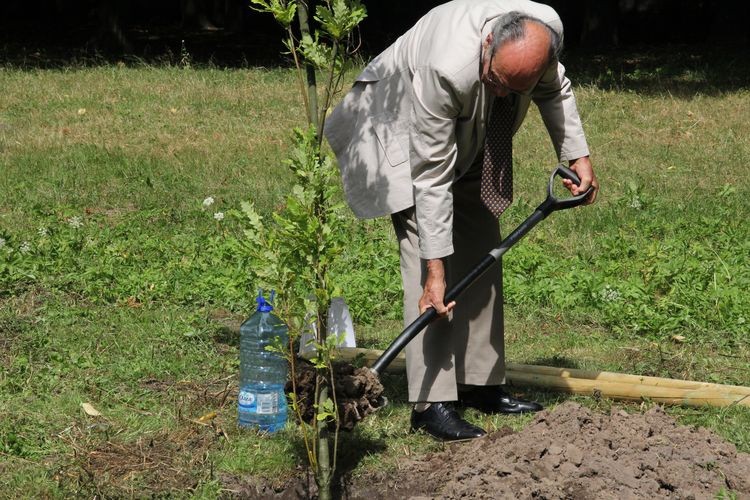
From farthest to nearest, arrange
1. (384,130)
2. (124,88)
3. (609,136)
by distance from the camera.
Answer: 1. (124,88)
2. (609,136)
3. (384,130)

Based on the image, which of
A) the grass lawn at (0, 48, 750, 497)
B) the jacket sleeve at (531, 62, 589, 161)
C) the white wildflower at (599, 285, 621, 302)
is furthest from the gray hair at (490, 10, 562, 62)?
the white wildflower at (599, 285, 621, 302)

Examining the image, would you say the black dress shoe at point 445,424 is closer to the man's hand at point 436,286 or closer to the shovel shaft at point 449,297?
the shovel shaft at point 449,297

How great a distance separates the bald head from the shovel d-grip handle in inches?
26.8

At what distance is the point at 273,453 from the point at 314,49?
69.1 inches

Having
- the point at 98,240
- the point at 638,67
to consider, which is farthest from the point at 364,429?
the point at 638,67

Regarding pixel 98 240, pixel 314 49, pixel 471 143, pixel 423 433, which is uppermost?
pixel 314 49

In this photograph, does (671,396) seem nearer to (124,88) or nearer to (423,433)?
(423,433)

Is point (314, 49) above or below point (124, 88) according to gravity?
above

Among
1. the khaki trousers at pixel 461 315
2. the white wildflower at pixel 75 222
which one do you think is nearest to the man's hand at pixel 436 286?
the khaki trousers at pixel 461 315

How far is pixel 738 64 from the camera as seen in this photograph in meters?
15.5

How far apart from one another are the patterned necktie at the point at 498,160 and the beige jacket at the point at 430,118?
0.06 meters

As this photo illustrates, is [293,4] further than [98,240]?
No

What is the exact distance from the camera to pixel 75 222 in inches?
305

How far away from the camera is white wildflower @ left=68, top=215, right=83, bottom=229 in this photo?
7676mm
